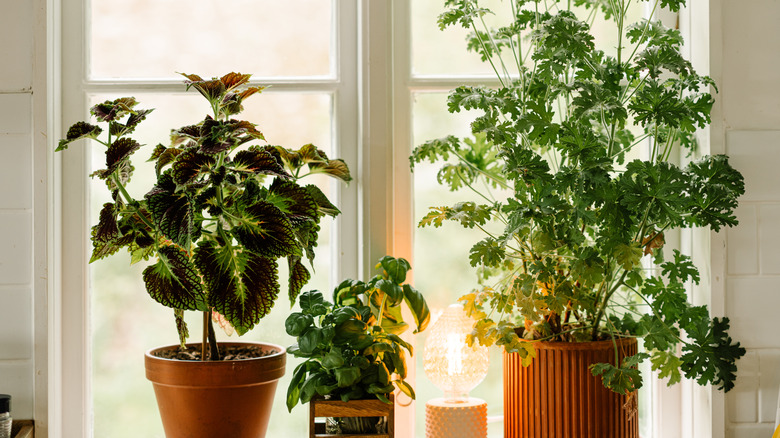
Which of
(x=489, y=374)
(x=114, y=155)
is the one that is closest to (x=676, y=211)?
(x=489, y=374)

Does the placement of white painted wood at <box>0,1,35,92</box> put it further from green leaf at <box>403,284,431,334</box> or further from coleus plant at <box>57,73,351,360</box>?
green leaf at <box>403,284,431,334</box>

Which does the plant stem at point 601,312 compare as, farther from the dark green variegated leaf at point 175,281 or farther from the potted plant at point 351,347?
the dark green variegated leaf at point 175,281

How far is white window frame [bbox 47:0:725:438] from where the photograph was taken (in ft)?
5.41

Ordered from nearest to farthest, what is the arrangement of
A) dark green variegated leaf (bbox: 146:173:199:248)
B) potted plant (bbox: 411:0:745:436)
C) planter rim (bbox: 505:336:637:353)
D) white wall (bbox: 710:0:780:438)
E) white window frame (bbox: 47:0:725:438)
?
dark green variegated leaf (bbox: 146:173:199:248) < potted plant (bbox: 411:0:745:436) < planter rim (bbox: 505:336:637:353) < white wall (bbox: 710:0:780:438) < white window frame (bbox: 47:0:725:438)

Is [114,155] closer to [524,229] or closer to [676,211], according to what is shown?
[524,229]

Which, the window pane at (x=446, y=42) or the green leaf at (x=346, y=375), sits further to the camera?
the window pane at (x=446, y=42)

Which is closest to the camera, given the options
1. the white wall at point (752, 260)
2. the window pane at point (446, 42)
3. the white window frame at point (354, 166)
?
the white wall at point (752, 260)

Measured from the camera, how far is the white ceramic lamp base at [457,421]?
146cm

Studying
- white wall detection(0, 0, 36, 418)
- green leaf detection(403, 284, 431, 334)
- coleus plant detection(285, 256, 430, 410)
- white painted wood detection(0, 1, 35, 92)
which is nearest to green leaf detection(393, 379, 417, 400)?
coleus plant detection(285, 256, 430, 410)

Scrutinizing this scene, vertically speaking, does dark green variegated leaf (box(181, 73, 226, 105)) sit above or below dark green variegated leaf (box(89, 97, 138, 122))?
above

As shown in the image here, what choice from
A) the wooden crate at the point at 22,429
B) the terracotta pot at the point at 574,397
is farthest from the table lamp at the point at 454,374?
the wooden crate at the point at 22,429

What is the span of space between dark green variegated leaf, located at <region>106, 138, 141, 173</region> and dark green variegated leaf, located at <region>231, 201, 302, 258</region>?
0.87 feet

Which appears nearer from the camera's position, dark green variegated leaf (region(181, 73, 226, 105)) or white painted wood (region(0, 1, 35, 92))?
dark green variegated leaf (region(181, 73, 226, 105))

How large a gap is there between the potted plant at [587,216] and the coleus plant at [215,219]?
35 cm
